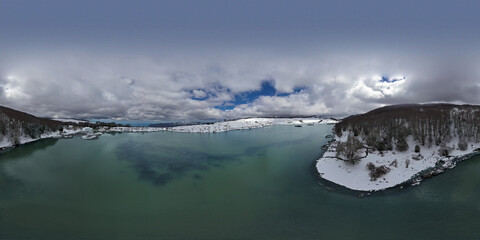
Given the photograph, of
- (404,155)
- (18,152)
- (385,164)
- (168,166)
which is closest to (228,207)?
(168,166)

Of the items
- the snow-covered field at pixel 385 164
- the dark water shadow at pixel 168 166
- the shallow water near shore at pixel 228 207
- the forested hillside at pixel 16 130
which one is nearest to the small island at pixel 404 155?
the snow-covered field at pixel 385 164

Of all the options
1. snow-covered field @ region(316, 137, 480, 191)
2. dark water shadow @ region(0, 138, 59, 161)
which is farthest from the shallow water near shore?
dark water shadow @ region(0, 138, 59, 161)

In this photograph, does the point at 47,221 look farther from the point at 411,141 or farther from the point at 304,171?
the point at 411,141

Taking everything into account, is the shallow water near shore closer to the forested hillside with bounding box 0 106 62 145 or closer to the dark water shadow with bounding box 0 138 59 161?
the dark water shadow with bounding box 0 138 59 161

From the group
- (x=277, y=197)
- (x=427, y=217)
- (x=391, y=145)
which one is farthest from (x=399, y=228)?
(x=391, y=145)

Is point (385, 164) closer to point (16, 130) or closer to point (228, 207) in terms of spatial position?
point (228, 207)

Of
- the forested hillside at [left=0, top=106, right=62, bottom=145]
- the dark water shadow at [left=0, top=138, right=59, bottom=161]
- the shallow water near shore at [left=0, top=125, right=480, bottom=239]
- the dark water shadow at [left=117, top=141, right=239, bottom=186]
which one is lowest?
the shallow water near shore at [left=0, top=125, right=480, bottom=239]

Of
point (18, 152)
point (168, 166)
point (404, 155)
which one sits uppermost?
point (404, 155)

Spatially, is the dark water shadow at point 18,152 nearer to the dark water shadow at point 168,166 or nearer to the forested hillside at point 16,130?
the forested hillside at point 16,130
